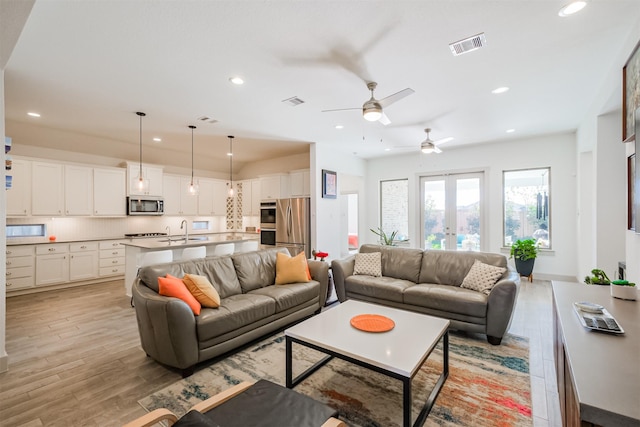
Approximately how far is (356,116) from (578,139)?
4188mm

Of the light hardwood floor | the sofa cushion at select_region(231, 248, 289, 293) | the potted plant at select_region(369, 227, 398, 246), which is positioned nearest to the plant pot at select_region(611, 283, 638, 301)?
the light hardwood floor

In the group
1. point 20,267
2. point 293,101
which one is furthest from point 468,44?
point 20,267

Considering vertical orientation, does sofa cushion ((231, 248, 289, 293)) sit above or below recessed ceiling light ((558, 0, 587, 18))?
below

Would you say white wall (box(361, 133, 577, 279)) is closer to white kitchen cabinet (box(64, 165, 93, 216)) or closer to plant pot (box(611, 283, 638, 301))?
plant pot (box(611, 283, 638, 301))

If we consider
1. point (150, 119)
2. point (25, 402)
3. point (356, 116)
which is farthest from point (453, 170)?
point (25, 402)

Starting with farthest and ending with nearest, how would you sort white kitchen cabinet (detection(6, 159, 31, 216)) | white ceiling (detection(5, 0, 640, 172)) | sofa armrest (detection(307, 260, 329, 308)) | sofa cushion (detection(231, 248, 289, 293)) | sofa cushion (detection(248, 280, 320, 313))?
white kitchen cabinet (detection(6, 159, 31, 216)) < sofa armrest (detection(307, 260, 329, 308)) < sofa cushion (detection(231, 248, 289, 293)) < sofa cushion (detection(248, 280, 320, 313)) < white ceiling (detection(5, 0, 640, 172))

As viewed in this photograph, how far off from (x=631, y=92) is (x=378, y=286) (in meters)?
3.02

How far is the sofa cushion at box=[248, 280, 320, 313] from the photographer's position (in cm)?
329

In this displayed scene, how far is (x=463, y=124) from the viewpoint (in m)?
4.89

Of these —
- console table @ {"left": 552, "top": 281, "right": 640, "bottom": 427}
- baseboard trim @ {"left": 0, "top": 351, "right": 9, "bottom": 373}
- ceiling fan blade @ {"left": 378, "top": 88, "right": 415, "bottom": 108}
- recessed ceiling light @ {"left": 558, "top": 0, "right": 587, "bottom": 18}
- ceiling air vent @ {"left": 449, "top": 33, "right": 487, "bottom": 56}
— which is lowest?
baseboard trim @ {"left": 0, "top": 351, "right": 9, "bottom": 373}

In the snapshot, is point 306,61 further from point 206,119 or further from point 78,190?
point 78,190

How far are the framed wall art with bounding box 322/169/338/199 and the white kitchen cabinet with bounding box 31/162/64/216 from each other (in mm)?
5187

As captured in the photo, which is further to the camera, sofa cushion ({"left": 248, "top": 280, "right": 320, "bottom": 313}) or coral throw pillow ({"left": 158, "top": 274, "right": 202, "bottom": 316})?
sofa cushion ({"left": 248, "top": 280, "right": 320, "bottom": 313})

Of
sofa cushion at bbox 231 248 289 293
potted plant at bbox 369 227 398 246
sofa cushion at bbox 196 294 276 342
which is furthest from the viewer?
potted plant at bbox 369 227 398 246
